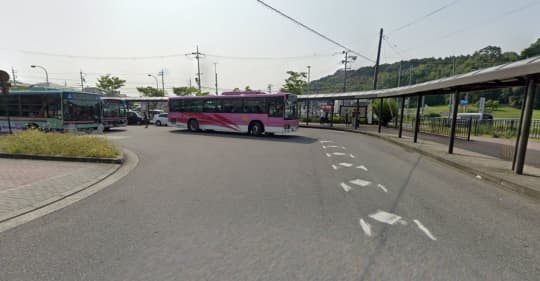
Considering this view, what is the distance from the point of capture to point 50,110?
1362cm

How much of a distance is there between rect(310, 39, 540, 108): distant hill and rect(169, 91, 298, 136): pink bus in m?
17.9

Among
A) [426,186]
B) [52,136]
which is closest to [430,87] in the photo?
[426,186]

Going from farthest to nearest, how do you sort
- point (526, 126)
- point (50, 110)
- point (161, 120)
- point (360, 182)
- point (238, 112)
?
1. point (161, 120)
2. point (238, 112)
3. point (50, 110)
4. point (526, 126)
5. point (360, 182)

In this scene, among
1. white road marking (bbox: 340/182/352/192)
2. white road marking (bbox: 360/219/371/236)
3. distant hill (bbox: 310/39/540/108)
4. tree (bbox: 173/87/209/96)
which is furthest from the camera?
tree (bbox: 173/87/209/96)

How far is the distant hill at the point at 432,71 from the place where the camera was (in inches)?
1494

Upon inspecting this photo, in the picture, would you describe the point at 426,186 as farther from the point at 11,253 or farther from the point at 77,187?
the point at 77,187

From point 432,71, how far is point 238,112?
56.5m

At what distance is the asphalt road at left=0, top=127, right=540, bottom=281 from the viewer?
2.54 meters

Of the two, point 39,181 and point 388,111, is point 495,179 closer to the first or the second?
point 39,181

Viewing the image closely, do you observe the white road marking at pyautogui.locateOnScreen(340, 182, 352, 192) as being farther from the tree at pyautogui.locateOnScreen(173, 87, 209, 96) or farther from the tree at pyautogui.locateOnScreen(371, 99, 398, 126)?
the tree at pyautogui.locateOnScreen(173, 87, 209, 96)

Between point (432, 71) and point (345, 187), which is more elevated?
point (432, 71)

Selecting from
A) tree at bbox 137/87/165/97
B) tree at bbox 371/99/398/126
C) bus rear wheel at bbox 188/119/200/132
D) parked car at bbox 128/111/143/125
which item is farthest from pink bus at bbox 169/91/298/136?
tree at bbox 137/87/165/97

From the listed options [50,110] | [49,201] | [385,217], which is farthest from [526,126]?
[50,110]

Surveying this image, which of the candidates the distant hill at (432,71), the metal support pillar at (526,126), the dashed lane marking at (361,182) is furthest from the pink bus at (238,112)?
the distant hill at (432,71)
